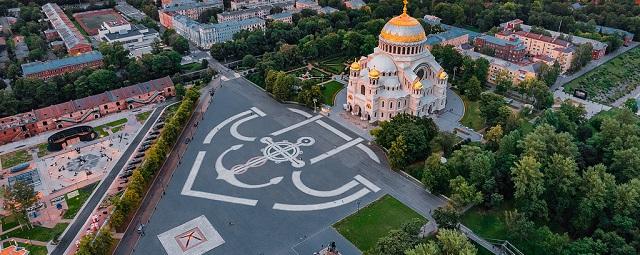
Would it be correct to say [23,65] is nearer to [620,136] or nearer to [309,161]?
[309,161]

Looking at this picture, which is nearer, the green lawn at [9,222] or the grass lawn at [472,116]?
the green lawn at [9,222]

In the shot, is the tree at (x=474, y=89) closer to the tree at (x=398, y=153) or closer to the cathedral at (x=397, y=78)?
the cathedral at (x=397, y=78)

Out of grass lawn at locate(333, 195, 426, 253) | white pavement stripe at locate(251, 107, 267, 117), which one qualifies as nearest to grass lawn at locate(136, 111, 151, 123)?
white pavement stripe at locate(251, 107, 267, 117)

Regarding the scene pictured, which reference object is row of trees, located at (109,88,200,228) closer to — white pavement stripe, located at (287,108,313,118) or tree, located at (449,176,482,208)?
white pavement stripe, located at (287,108,313,118)

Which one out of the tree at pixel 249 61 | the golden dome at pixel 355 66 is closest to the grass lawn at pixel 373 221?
the golden dome at pixel 355 66

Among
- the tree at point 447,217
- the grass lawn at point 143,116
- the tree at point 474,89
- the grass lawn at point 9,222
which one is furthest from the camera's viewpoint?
the tree at point 474,89

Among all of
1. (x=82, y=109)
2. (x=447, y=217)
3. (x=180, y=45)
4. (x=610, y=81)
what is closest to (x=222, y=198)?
(x=447, y=217)

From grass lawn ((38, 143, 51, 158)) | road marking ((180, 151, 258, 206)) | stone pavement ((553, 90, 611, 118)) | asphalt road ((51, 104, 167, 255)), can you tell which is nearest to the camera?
asphalt road ((51, 104, 167, 255))
